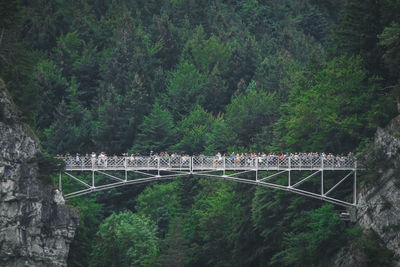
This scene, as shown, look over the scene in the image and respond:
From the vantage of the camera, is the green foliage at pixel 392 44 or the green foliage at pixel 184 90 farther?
the green foliage at pixel 184 90

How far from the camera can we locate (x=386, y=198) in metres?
81.8

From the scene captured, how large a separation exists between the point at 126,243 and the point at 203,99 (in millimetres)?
32022

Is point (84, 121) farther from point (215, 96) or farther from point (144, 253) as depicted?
point (144, 253)

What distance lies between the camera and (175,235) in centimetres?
10262

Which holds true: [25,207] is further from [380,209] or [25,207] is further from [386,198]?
[386,198]

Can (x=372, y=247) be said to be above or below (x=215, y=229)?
below

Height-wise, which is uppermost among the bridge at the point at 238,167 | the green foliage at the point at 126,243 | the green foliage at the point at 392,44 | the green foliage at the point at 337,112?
the green foliage at the point at 392,44

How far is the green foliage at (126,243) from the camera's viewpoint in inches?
4144

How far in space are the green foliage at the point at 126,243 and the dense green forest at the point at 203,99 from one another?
0.15 meters

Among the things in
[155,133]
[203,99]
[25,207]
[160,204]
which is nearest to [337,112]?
[25,207]

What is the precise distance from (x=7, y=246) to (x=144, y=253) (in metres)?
23.4

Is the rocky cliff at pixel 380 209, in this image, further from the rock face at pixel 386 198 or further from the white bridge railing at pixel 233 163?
the white bridge railing at pixel 233 163

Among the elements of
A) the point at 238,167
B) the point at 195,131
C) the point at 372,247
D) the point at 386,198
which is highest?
the point at 195,131

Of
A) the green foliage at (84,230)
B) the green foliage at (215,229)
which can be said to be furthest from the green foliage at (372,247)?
the green foliage at (84,230)
